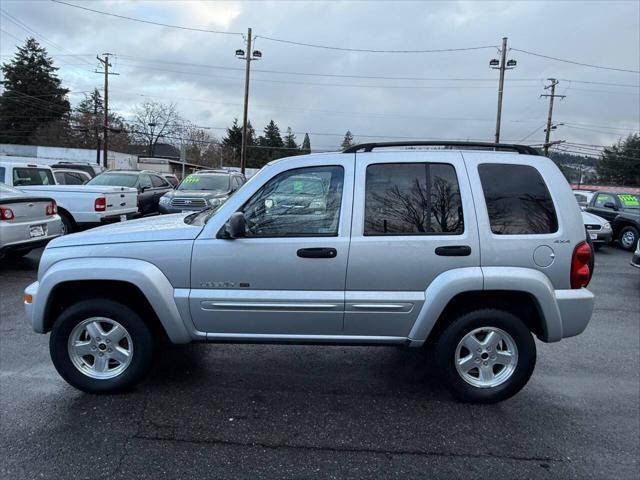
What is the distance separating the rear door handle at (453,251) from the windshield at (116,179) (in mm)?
13151

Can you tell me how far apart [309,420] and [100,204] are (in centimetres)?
821

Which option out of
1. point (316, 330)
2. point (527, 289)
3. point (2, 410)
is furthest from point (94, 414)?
point (527, 289)

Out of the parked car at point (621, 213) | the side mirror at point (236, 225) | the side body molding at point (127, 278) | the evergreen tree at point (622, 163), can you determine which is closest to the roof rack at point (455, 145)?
the side mirror at point (236, 225)

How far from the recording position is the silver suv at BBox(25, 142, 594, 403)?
335 cm

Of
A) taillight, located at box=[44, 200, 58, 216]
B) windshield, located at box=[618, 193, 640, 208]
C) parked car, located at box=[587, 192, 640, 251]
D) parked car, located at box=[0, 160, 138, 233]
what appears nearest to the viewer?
taillight, located at box=[44, 200, 58, 216]

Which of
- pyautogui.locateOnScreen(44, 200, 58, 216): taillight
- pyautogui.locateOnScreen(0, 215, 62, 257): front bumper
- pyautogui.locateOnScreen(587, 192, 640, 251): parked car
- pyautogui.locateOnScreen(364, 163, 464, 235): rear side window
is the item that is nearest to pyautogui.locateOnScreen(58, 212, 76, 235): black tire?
pyautogui.locateOnScreen(44, 200, 58, 216): taillight

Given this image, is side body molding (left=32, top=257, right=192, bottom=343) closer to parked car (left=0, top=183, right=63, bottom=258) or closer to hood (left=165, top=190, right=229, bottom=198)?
parked car (left=0, top=183, right=63, bottom=258)

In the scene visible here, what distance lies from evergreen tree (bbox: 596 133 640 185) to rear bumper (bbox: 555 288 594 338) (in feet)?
232

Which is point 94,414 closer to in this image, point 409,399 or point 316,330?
point 316,330

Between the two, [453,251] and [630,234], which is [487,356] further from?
[630,234]

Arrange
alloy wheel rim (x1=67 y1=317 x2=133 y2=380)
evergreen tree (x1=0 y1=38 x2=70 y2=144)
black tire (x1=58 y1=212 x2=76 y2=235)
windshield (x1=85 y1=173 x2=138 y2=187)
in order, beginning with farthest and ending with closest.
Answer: evergreen tree (x1=0 y1=38 x2=70 y2=144), windshield (x1=85 y1=173 x2=138 y2=187), black tire (x1=58 y1=212 x2=76 y2=235), alloy wheel rim (x1=67 y1=317 x2=133 y2=380)

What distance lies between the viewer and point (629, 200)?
13.9 meters

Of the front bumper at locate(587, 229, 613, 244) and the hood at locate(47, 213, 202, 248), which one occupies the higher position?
the hood at locate(47, 213, 202, 248)

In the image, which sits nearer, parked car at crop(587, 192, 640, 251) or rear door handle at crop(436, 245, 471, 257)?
rear door handle at crop(436, 245, 471, 257)
